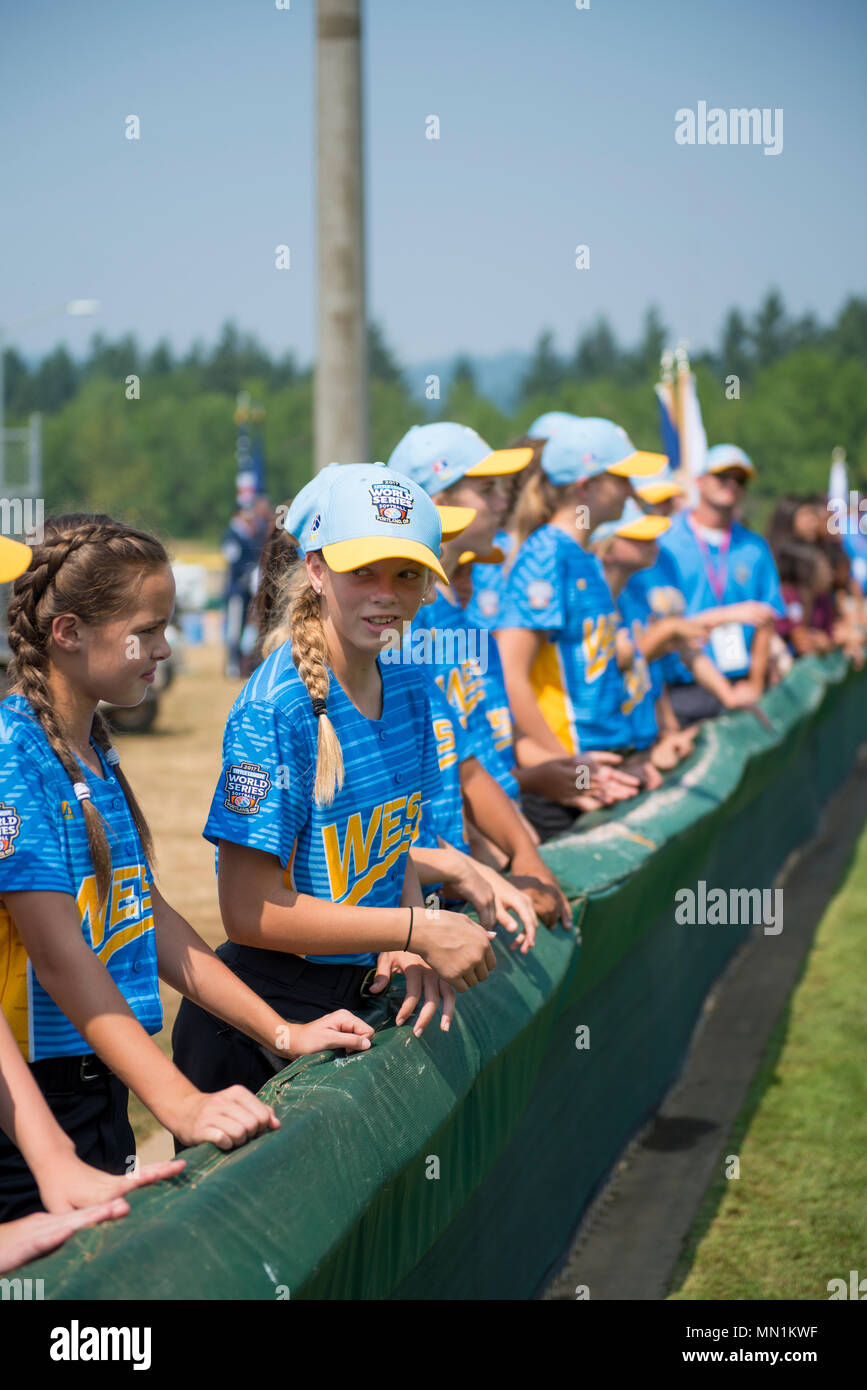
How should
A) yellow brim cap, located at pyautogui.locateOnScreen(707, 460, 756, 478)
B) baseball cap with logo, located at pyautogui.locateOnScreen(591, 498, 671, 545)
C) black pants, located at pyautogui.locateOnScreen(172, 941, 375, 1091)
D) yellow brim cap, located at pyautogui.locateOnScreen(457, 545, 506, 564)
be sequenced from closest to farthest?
1. black pants, located at pyautogui.locateOnScreen(172, 941, 375, 1091)
2. yellow brim cap, located at pyautogui.locateOnScreen(457, 545, 506, 564)
3. baseball cap with logo, located at pyautogui.locateOnScreen(591, 498, 671, 545)
4. yellow brim cap, located at pyautogui.locateOnScreen(707, 460, 756, 478)

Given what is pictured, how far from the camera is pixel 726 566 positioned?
8.15 m

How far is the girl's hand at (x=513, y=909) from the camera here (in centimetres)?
316

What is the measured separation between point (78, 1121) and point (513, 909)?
1195 mm

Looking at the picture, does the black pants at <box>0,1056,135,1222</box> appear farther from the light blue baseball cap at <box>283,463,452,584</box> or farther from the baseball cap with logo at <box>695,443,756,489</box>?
the baseball cap with logo at <box>695,443,756,489</box>

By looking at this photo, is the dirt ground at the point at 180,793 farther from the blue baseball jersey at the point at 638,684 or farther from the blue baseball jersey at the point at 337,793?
the blue baseball jersey at the point at 638,684

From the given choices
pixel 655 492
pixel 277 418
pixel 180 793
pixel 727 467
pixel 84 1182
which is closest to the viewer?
pixel 84 1182

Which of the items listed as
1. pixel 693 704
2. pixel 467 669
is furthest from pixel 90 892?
pixel 693 704

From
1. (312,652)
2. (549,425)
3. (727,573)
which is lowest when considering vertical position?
(312,652)

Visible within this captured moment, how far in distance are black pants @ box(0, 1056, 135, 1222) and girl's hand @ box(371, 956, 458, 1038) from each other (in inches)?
19.6

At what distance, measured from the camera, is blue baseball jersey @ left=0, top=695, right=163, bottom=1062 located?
7.14 ft

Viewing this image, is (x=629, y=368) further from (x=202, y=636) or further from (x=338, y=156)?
(x=338, y=156)

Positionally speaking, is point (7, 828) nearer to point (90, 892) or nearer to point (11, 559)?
point (90, 892)

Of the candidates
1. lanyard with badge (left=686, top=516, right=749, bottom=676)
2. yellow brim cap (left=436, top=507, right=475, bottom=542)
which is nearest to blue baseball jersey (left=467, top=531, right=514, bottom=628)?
yellow brim cap (left=436, top=507, right=475, bottom=542)

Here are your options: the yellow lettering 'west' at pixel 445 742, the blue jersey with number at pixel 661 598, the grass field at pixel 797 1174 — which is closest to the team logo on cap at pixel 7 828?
the yellow lettering 'west' at pixel 445 742
